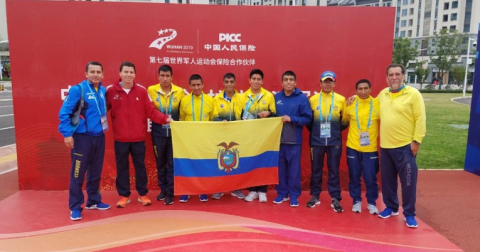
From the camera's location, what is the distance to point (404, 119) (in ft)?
12.1

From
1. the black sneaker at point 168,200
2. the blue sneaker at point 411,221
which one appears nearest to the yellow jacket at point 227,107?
the black sneaker at point 168,200

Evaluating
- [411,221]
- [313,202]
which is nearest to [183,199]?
[313,202]

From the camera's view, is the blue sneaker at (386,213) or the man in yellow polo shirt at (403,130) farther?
the blue sneaker at (386,213)

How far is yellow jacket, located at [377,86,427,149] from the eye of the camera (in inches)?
143

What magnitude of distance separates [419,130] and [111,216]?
3657mm

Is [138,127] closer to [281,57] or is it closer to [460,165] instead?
[281,57]

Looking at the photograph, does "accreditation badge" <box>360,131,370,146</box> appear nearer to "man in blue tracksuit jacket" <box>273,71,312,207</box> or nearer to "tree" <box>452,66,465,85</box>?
"man in blue tracksuit jacket" <box>273,71,312,207</box>

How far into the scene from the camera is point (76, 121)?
12.3 feet

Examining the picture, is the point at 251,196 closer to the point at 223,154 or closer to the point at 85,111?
the point at 223,154

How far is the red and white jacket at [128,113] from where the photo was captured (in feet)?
13.3

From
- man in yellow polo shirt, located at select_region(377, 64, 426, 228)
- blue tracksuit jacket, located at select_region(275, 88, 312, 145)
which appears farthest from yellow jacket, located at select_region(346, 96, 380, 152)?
blue tracksuit jacket, located at select_region(275, 88, 312, 145)

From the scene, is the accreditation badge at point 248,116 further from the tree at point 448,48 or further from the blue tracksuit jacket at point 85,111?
the tree at point 448,48

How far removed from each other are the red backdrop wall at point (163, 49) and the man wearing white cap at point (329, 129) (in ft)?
2.31

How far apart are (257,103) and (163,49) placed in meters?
1.61
